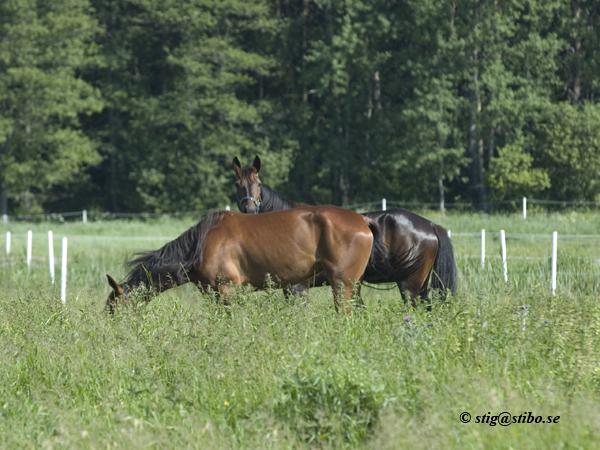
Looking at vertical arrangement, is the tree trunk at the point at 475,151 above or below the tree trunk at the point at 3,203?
above

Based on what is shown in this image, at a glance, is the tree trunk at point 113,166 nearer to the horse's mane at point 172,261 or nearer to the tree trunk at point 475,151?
the tree trunk at point 475,151

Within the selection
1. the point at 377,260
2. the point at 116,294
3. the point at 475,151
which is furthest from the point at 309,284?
the point at 475,151

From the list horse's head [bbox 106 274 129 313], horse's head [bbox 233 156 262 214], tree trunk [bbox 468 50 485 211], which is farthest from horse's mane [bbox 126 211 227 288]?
tree trunk [bbox 468 50 485 211]

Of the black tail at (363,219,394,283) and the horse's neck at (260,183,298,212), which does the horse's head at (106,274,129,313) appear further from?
the black tail at (363,219,394,283)

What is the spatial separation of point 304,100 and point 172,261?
31898 mm

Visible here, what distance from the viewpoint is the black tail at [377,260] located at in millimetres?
7617

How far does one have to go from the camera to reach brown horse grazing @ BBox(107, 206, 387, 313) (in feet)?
23.5

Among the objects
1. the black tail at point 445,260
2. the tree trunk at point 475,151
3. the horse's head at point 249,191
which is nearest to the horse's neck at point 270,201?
the horse's head at point 249,191

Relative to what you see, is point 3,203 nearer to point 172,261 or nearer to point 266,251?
point 172,261

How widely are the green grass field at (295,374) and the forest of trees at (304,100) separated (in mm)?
25130

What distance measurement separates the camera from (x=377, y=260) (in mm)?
7824

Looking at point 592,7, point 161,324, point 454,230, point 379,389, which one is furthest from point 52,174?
point 379,389

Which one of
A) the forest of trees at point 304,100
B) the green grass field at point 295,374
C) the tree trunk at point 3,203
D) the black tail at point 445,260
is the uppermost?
the forest of trees at point 304,100

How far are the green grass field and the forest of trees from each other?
989 inches
